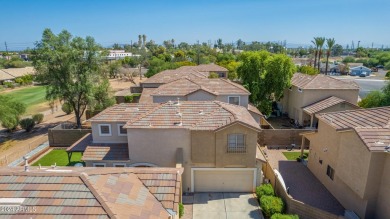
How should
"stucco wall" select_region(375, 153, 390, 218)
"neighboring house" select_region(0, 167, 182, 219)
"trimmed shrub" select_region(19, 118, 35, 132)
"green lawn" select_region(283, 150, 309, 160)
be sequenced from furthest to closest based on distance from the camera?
"trimmed shrub" select_region(19, 118, 35, 132) < "green lawn" select_region(283, 150, 309, 160) < "stucco wall" select_region(375, 153, 390, 218) < "neighboring house" select_region(0, 167, 182, 219)

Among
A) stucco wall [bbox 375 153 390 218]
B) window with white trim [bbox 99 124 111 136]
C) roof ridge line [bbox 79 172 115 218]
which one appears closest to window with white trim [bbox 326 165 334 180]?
stucco wall [bbox 375 153 390 218]

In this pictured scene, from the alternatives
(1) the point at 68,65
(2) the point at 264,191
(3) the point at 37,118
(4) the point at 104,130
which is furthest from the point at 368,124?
(3) the point at 37,118

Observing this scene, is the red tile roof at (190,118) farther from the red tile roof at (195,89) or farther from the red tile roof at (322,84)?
the red tile roof at (322,84)

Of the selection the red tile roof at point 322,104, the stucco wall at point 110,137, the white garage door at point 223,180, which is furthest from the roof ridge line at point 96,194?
the red tile roof at point 322,104

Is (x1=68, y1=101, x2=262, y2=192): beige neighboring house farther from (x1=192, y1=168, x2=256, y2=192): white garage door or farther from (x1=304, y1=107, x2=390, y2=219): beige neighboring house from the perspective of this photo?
(x1=304, y1=107, x2=390, y2=219): beige neighboring house

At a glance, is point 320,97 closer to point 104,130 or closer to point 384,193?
point 384,193

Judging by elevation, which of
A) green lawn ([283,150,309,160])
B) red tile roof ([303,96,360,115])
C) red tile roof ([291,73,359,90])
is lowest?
green lawn ([283,150,309,160])
